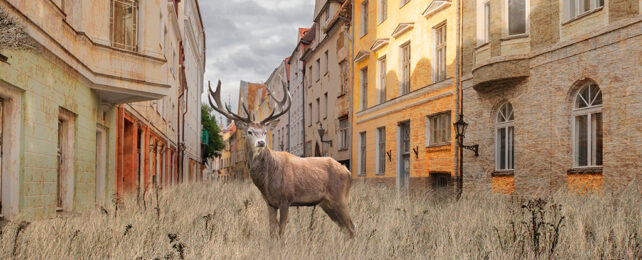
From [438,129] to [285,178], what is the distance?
12.7m

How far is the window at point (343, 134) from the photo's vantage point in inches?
1175

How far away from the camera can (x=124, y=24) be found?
1342cm

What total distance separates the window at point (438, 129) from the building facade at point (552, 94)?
1416mm

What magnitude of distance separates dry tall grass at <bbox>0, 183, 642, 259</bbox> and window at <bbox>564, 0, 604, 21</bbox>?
14.7 feet

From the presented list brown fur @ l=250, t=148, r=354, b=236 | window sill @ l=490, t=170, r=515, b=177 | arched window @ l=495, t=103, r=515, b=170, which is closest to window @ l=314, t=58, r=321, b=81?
arched window @ l=495, t=103, r=515, b=170

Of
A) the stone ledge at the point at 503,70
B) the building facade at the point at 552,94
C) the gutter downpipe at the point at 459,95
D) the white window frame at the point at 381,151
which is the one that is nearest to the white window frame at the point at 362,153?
the white window frame at the point at 381,151

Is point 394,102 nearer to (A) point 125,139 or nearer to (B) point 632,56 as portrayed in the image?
(A) point 125,139

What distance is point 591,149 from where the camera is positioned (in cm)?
1281

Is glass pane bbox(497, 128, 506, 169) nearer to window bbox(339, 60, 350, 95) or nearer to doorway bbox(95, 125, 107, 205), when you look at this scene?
doorway bbox(95, 125, 107, 205)

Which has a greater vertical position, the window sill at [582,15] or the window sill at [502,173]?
the window sill at [582,15]

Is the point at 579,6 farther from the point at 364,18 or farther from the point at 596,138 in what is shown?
the point at 364,18

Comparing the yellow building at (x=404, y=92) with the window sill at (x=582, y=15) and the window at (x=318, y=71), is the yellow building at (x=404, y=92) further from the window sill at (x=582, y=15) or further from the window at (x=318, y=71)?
the window at (x=318, y=71)

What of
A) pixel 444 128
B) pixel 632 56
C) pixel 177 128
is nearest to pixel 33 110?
pixel 632 56

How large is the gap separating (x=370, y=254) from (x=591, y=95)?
838 centimetres
